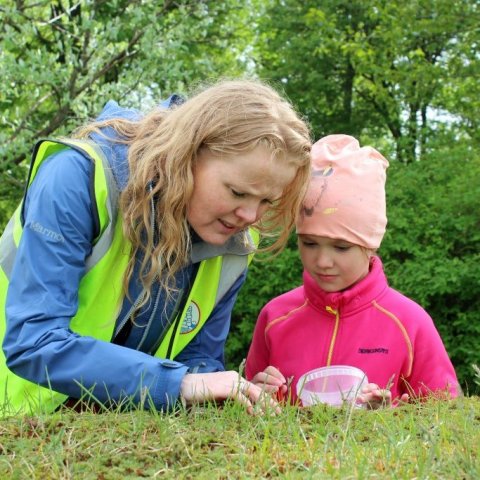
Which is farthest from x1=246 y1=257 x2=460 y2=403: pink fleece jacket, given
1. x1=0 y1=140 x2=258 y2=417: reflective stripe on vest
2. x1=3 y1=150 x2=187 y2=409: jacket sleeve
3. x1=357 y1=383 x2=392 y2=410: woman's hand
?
x1=3 y1=150 x2=187 y2=409: jacket sleeve

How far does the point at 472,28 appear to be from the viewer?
10.3m

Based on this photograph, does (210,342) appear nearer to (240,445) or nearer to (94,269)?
(94,269)

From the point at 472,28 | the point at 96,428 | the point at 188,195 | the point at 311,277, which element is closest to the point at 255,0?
the point at 472,28

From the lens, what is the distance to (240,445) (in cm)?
219

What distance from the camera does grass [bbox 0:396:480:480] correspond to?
1.97 metres

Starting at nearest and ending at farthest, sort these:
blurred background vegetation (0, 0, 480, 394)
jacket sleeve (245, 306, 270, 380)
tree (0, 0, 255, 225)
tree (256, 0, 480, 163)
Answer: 1. jacket sleeve (245, 306, 270, 380)
2. blurred background vegetation (0, 0, 480, 394)
3. tree (0, 0, 255, 225)
4. tree (256, 0, 480, 163)

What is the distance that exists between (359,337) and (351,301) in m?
0.18

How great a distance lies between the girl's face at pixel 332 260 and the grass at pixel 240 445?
4.42 ft

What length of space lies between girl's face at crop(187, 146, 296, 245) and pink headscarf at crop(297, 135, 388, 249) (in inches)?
27.1

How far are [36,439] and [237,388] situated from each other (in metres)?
0.68

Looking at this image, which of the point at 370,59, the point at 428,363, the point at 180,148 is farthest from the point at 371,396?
the point at 370,59

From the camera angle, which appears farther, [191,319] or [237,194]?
[191,319]

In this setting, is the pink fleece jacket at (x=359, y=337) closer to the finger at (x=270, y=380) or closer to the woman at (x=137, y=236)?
the finger at (x=270, y=380)

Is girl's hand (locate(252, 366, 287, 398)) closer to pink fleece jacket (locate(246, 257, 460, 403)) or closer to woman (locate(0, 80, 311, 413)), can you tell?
woman (locate(0, 80, 311, 413))
